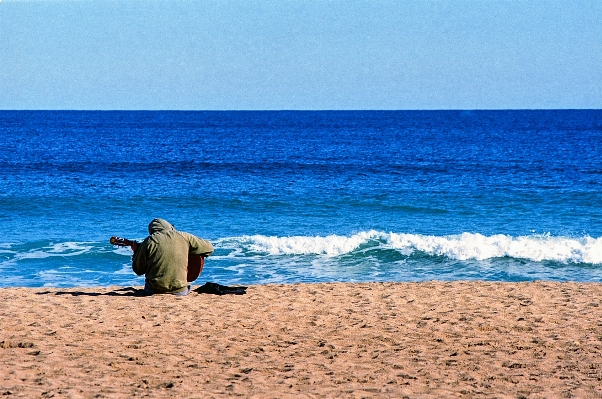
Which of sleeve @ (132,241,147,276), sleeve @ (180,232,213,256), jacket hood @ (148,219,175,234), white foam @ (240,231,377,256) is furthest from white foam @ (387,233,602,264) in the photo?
sleeve @ (132,241,147,276)

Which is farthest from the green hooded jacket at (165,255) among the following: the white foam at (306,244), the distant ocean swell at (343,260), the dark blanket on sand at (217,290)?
the white foam at (306,244)

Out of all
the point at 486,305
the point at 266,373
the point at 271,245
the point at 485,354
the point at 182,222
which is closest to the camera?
the point at 266,373

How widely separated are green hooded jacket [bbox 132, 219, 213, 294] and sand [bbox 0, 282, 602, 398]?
0.24 metres

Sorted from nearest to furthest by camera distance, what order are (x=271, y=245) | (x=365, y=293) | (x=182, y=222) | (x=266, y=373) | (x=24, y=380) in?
1. (x=24, y=380)
2. (x=266, y=373)
3. (x=365, y=293)
4. (x=271, y=245)
5. (x=182, y=222)

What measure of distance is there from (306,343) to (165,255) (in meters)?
2.81

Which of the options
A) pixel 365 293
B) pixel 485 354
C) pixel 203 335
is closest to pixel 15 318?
pixel 203 335

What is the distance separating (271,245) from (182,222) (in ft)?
14.5

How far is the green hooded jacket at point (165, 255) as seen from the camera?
31.0 feet

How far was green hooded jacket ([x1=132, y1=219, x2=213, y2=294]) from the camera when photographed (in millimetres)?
9453

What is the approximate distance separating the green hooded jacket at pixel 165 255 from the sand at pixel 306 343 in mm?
244

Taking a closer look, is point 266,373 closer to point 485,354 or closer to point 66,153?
point 485,354

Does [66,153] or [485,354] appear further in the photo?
[66,153]

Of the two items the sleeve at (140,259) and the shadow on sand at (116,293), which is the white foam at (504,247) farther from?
the sleeve at (140,259)

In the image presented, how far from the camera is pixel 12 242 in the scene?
53.2 feet
